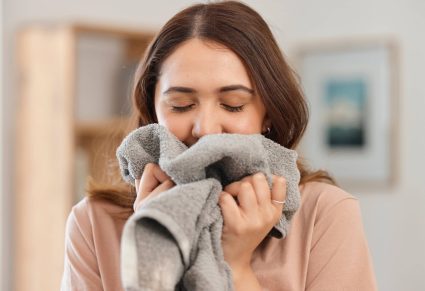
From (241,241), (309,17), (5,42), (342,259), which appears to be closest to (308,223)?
(342,259)

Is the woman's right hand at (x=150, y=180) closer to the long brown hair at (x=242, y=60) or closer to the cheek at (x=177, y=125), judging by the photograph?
the cheek at (x=177, y=125)

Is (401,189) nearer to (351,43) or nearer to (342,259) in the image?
(351,43)

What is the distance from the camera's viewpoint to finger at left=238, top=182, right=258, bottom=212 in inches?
39.9

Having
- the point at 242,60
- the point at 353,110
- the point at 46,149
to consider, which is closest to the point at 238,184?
the point at 242,60

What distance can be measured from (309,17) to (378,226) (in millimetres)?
1089

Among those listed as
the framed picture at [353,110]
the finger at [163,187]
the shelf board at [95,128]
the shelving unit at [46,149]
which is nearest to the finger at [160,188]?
the finger at [163,187]

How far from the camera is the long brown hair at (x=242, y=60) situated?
1.14 m

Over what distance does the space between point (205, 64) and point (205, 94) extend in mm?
48

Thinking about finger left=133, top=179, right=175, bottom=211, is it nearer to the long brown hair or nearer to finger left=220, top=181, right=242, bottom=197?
finger left=220, top=181, right=242, bottom=197

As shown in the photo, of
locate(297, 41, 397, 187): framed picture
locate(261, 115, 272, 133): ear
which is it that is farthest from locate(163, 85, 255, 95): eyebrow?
locate(297, 41, 397, 187): framed picture

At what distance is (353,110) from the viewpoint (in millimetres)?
3285

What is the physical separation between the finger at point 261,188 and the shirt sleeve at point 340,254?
0.20 m

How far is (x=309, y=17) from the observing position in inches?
136

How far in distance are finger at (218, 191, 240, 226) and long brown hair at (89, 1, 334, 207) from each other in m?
0.22
